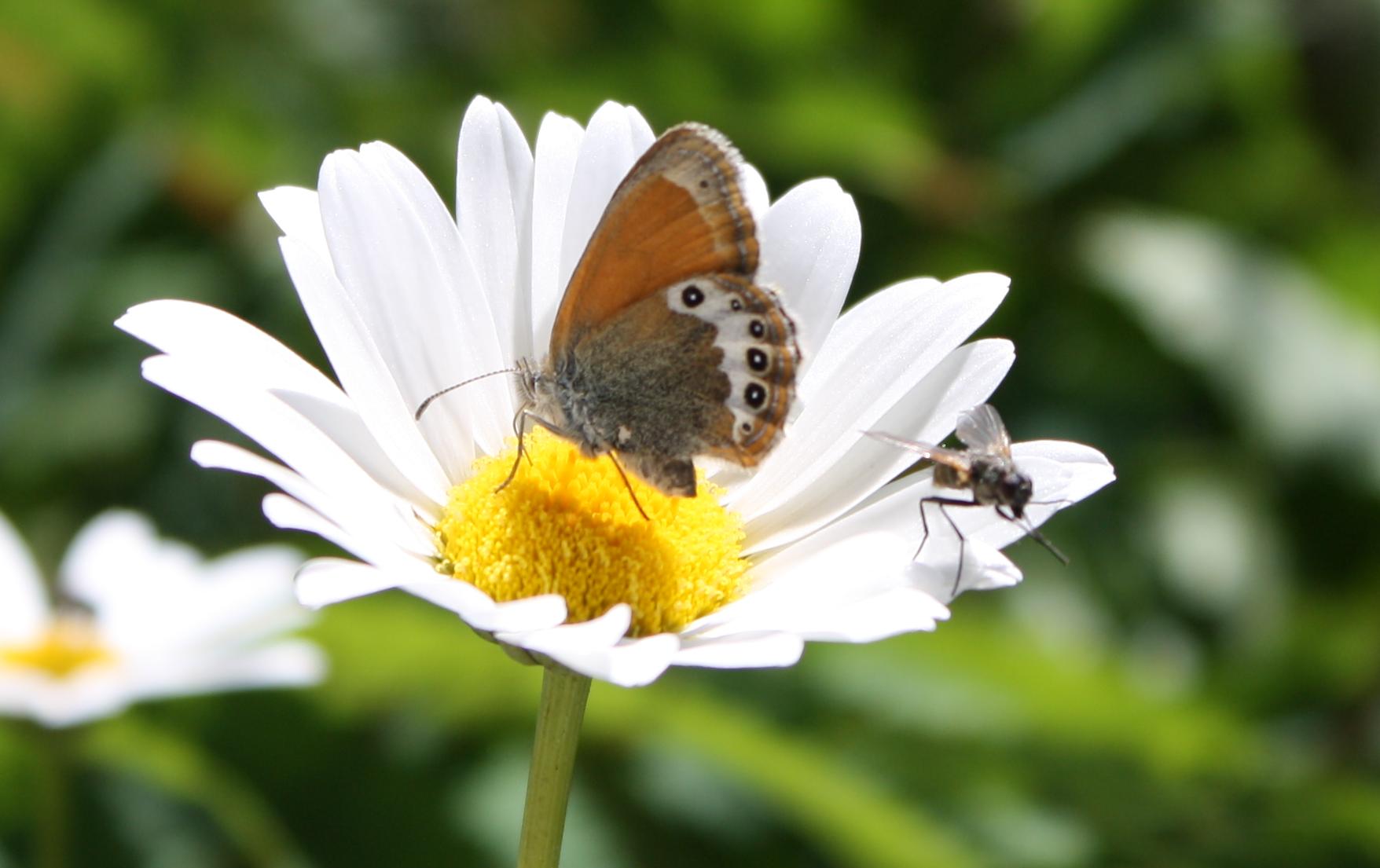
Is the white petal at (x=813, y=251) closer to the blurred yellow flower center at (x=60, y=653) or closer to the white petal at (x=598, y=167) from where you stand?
the white petal at (x=598, y=167)

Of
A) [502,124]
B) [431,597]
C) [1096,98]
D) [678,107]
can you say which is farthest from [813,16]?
[431,597]

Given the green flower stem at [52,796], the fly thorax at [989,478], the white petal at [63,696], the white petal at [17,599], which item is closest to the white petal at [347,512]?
the fly thorax at [989,478]

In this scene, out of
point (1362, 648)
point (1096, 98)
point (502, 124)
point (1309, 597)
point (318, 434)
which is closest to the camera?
point (318, 434)

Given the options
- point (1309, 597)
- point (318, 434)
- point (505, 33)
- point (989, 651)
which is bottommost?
point (318, 434)

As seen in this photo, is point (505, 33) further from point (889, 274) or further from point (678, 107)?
point (889, 274)

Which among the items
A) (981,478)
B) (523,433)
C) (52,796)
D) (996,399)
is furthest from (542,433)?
(996,399)

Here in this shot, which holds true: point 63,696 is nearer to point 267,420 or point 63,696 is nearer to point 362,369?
point 362,369
